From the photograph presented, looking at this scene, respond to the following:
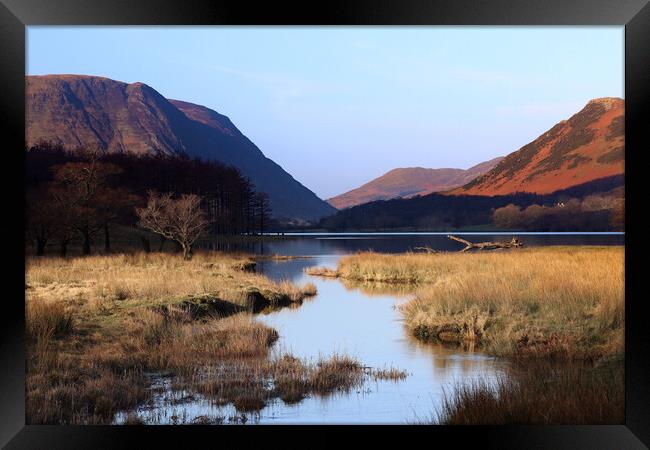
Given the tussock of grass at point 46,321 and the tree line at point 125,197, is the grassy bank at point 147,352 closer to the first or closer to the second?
the tussock of grass at point 46,321

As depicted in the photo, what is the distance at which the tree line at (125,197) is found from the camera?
23562 millimetres

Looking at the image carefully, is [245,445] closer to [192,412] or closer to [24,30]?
[192,412]

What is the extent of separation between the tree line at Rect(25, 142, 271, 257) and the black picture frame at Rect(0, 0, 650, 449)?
56.2 feet

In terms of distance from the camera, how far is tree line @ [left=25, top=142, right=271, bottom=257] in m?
23.6

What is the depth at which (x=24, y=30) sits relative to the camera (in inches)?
220

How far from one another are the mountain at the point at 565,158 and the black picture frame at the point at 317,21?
31.6 metres

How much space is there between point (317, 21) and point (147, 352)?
5.13 meters

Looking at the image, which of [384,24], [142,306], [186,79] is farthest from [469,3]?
[186,79]

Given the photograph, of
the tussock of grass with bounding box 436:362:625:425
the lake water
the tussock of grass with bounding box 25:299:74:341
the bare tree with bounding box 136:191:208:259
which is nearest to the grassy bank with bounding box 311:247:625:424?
the tussock of grass with bounding box 436:362:625:425

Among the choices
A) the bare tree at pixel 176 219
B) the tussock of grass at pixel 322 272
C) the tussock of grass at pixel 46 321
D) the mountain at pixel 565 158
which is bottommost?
the tussock of grass at pixel 322 272

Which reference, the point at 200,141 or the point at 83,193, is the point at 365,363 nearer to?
the point at 83,193

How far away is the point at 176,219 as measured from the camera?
82.7ft

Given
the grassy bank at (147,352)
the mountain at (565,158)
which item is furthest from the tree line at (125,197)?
the mountain at (565,158)

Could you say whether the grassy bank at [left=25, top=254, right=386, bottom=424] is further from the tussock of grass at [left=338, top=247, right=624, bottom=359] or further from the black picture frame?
the tussock of grass at [left=338, top=247, right=624, bottom=359]
